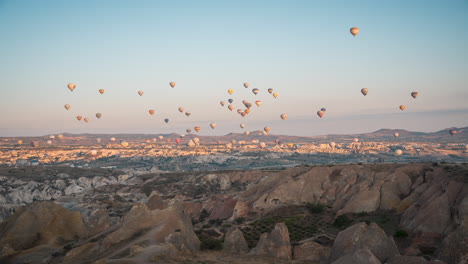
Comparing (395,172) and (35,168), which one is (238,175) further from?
(35,168)

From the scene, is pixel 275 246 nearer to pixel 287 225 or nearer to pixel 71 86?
pixel 287 225

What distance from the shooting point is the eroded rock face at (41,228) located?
130 feet

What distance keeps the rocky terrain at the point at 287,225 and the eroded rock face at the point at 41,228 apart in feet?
0.33

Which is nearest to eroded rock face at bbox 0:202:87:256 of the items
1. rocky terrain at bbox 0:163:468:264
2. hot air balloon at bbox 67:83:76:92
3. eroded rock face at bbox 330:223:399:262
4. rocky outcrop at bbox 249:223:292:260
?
rocky terrain at bbox 0:163:468:264

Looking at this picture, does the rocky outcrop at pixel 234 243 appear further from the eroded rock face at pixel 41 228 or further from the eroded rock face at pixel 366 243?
the eroded rock face at pixel 41 228

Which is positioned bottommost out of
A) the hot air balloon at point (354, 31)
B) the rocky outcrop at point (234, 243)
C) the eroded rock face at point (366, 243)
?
the rocky outcrop at point (234, 243)

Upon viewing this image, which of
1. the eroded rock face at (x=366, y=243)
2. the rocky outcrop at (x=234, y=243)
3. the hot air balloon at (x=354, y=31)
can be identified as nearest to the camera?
the eroded rock face at (x=366, y=243)

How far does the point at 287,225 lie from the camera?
49.1m

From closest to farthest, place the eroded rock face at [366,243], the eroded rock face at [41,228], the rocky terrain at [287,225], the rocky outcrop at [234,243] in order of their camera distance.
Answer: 1. the eroded rock face at [366,243]
2. the rocky terrain at [287,225]
3. the rocky outcrop at [234,243]
4. the eroded rock face at [41,228]

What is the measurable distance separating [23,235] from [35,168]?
122879 mm

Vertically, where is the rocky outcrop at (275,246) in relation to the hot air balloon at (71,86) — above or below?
below

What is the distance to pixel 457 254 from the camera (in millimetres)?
22734

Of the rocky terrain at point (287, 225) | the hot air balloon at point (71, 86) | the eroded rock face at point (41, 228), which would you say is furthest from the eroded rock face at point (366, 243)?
the hot air balloon at point (71, 86)

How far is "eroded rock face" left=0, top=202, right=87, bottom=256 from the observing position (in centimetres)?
3970
